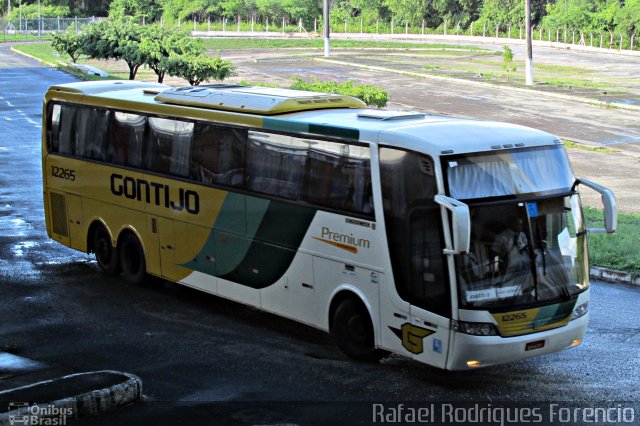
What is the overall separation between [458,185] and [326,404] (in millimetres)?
2678

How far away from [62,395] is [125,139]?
7.01 metres

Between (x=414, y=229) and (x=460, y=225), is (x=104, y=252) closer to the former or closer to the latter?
(x=414, y=229)

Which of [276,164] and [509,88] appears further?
[509,88]

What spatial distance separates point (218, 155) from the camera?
14.5 m

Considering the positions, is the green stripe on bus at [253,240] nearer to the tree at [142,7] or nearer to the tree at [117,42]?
the tree at [117,42]

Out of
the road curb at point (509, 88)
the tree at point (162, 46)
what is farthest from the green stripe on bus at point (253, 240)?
the road curb at point (509, 88)

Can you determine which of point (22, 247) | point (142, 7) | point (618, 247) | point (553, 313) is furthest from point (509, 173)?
point (142, 7)

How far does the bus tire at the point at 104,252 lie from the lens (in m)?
17.1

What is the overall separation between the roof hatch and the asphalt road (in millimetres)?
2955

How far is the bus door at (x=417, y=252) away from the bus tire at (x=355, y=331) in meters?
0.64

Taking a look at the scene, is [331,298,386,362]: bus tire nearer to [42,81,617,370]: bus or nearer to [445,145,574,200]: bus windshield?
[42,81,617,370]: bus

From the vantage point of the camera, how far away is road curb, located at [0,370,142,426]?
980cm

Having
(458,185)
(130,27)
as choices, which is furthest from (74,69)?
(458,185)

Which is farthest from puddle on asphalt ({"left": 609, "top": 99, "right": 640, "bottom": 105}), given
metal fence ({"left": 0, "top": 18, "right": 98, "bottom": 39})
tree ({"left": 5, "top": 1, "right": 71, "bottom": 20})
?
tree ({"left": 5, "top": 1, "right": 71, "bottom": 20})
